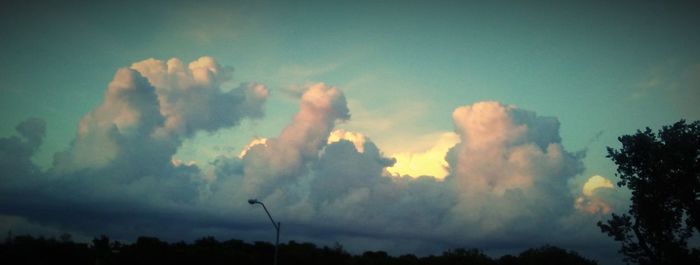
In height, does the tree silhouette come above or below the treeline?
above

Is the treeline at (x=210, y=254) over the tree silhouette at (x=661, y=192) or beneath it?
beneath

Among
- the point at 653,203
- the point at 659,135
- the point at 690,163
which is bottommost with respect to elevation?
the point at 653,203

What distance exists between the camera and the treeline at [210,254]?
8275cm

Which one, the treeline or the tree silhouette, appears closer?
the tree silhouette

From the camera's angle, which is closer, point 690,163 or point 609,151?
point 690,163

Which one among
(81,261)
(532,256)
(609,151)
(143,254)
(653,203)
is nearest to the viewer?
(653,203)

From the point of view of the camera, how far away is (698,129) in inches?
1050

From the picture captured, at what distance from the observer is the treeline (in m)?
82.8

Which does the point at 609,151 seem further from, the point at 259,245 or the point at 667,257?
the point at 259,245

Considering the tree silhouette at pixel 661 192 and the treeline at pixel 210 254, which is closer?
the tree silhouette at pixel 661 192

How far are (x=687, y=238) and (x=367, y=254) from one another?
92044 millimetres

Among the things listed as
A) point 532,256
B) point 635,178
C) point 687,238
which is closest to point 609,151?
point 635,178

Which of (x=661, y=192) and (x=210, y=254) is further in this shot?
(x=210, y=254)

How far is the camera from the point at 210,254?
85.7 meters
